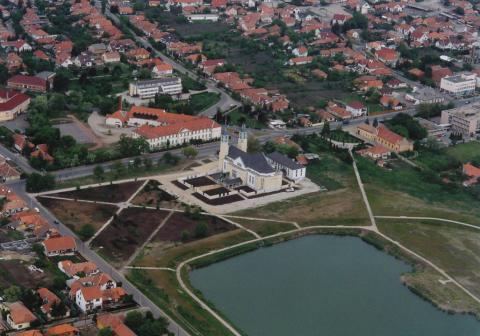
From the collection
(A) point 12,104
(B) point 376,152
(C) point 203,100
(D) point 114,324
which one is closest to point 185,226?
(D) point 114,324

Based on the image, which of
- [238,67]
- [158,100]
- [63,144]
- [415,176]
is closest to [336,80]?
[238,67]

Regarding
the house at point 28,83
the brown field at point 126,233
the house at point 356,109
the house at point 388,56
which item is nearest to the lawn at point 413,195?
the house at point 356,109

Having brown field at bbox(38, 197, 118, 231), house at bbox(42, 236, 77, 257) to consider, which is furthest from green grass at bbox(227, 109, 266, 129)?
house at bbox(42, 236, 77, 257)

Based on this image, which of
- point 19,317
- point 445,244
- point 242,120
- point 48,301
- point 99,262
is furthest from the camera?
point 242,120

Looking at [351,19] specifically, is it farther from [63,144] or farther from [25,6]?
[63,144]

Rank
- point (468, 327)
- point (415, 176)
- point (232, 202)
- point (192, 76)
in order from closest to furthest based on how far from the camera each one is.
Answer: point (468, 327)
point (232, 202)
point (415, 176)
point (192, 76)

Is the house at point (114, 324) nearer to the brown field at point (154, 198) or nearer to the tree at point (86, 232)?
the tree at point (86, 232)

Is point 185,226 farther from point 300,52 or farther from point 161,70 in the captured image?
point 300,52
